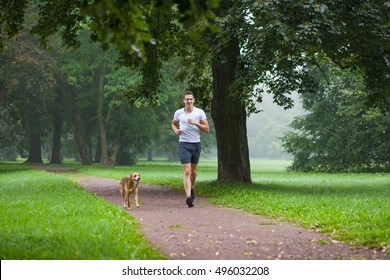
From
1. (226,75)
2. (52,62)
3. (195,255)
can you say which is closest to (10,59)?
(52,62)

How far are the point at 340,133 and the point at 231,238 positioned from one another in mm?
31265

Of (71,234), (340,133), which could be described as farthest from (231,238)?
(340,133)

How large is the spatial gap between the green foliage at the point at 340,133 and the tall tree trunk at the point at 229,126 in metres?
15.5

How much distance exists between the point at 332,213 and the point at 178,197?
5.90m

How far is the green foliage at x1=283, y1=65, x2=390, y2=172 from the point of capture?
114ft

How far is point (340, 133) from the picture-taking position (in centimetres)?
3766

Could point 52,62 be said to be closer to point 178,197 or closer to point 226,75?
point 226,75

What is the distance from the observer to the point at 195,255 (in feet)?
21.7

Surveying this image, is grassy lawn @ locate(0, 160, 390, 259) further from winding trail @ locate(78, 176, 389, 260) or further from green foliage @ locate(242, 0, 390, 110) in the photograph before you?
green foliage @ locate(242, 0, 390, 110)

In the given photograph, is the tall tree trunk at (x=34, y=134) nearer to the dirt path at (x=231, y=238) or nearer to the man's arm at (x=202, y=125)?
the man's arm at (x=202, y=125)

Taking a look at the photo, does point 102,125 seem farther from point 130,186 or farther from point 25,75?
point 130,186

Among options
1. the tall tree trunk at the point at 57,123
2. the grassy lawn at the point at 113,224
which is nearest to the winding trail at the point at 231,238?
the grassy lawn at the point at 113,224

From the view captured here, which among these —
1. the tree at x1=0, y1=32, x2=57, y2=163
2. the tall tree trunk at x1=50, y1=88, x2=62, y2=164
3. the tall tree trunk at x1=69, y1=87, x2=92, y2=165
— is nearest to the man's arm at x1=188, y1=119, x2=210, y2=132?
the tree at x1=0, y1=32, x2=57, y2=163

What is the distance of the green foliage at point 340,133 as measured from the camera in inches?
1368
